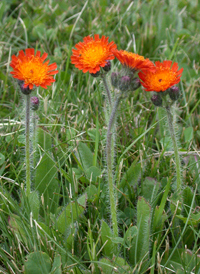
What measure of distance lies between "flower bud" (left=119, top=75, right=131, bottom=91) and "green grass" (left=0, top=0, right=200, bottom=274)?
0.60 metres

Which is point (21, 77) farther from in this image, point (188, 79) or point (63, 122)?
point (188, 79)

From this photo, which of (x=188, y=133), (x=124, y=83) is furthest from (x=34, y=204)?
(x=188, y=133)

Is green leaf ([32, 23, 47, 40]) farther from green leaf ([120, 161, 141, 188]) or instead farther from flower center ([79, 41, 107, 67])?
green leaf ([120, 161, 141, 188])

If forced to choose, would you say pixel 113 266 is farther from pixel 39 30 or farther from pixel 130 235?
pixel 39 30

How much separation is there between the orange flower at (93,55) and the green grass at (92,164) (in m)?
0.57

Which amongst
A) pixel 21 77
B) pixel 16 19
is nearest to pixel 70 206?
pixel 21 77

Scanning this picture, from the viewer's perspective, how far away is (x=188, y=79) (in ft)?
11.1

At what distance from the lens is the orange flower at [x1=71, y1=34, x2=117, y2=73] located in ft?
5.79

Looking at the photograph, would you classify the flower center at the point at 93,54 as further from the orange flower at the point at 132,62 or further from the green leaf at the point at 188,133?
the green leaf at the point at 188,133

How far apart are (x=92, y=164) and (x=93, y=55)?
84cm

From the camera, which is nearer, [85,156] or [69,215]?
[69,215]

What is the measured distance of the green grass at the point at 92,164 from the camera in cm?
181

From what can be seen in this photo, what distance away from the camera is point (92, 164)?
2.34m

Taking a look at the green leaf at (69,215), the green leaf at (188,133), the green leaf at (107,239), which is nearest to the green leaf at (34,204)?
the green leaf at (69,215)
